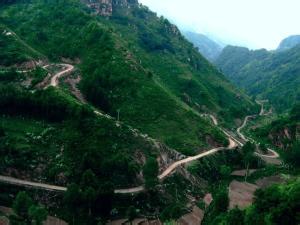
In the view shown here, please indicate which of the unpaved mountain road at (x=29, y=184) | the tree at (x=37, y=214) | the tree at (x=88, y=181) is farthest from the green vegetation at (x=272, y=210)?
the unpaved mountain road at (x=29, y=184)

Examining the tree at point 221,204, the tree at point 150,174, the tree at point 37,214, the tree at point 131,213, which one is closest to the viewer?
the tree at point 37,214

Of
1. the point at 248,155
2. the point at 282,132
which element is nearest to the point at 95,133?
the point at 248,155

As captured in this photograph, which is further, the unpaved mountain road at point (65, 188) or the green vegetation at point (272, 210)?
the unpaved mountain road at point (65, 188)

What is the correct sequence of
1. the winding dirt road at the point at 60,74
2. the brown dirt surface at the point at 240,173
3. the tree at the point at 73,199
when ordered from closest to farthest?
1. the tree at the point at 73,199
2. the brown dirt surface at the point at 240,173
3. the winding dirt road at the point at 60,74

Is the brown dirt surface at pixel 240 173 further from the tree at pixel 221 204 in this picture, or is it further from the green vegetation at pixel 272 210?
the green vegetation at pixel 272 210

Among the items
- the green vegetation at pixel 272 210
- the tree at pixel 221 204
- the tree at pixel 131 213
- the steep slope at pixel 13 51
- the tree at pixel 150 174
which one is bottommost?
the tree at pixel 131 213

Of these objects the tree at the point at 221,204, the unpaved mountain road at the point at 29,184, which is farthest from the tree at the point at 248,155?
the unpaved mountain road at the point at 29,184

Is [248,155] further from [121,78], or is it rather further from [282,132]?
[121,78]

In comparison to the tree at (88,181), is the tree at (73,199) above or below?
below

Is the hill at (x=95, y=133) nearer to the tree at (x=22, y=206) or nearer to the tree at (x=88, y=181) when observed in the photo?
the tree at (x=88, y=181)

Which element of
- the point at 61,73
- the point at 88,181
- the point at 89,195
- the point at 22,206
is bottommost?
the point at 22,206

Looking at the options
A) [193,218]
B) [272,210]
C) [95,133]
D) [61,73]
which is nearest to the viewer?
[272,210]
